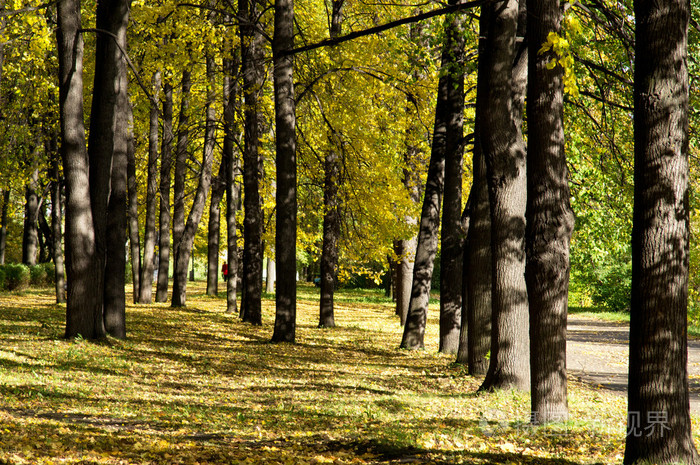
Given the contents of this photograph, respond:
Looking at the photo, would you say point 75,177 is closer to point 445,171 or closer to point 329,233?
point 445,171

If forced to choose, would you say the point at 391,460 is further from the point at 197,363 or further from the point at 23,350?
the point at 23,350

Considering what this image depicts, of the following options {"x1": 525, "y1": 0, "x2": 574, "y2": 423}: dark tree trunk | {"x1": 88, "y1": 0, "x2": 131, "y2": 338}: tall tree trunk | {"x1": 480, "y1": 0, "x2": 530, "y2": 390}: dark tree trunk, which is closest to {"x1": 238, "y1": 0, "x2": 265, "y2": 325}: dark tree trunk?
{"x1": 88, "y1": 0, "x2": 131, "y2": 338}: tall tree trunk

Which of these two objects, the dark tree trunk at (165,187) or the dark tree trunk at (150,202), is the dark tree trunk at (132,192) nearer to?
the dark tree trunk at (150,202)

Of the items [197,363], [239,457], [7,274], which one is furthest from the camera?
[7,274]

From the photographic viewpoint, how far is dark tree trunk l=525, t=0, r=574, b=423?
245 inches

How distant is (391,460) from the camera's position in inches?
202

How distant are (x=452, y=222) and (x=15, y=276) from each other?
18720 mm

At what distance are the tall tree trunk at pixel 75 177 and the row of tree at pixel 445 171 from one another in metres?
0.03

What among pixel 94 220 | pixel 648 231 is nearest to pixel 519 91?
pixel 648 231

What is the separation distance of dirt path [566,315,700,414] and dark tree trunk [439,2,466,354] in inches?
99.8

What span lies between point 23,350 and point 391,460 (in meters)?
6.89

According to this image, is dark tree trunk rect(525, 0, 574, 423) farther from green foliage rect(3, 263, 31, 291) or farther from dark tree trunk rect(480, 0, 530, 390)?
green foliage rect(3, 263, 31, 291)

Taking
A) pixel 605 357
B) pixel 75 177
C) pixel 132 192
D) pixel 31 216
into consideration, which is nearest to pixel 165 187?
pixel 132 192

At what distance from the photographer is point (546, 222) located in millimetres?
6332
